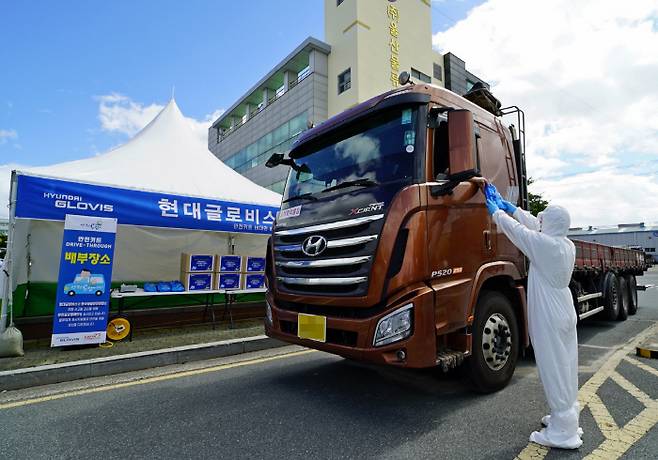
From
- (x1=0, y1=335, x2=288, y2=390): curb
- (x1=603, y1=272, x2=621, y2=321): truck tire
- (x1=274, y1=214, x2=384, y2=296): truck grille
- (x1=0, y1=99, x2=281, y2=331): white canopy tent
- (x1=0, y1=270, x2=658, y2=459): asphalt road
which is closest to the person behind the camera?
(x1=0, y1=270, x2=658, y2=459): asphalt road

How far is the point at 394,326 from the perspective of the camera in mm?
2705

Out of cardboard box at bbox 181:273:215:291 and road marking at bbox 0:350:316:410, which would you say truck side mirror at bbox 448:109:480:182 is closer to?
road marking at bbox 0:350:316:410

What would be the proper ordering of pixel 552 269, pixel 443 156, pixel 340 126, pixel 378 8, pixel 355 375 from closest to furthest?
pixel 552 269
pixel 443 156
pixel 340 126
pixel 355 375
pixel 378 8

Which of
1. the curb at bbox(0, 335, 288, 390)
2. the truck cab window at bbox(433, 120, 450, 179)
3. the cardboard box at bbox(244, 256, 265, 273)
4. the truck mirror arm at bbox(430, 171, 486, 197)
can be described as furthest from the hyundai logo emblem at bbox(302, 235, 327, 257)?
the cardboard box at bbox(244, 256, 265, 273)

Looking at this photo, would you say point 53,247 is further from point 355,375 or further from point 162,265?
point 355,375

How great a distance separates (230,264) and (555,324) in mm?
6073

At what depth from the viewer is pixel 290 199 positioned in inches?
153

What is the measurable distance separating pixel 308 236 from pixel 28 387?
12.1ft

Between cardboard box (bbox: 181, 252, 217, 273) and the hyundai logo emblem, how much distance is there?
4.51 metres

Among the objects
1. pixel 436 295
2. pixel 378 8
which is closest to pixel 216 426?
pixel 436 295

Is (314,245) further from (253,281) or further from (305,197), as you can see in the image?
(253,281)

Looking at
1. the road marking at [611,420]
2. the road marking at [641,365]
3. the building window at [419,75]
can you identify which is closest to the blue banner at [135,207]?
the road marking at [611,420]

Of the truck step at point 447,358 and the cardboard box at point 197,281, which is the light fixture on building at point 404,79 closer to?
the truck step at point 447,358

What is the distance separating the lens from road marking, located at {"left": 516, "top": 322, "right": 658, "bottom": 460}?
2.42m
